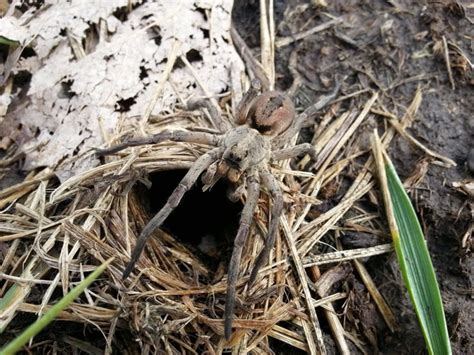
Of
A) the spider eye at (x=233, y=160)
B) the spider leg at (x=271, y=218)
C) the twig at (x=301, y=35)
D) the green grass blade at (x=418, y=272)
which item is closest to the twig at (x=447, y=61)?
the twig at (x=301, y=35)

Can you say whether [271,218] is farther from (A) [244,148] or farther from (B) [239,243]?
(A) [244,148]

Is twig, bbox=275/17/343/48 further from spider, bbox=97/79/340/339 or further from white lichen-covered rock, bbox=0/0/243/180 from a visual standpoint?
spider, bbox=97/79/340/339

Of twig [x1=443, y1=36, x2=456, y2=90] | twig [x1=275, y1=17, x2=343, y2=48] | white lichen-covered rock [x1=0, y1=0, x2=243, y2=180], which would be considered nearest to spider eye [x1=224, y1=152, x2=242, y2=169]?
white lichen-covered rock [x1=0, y1=0, x2=243, y2=180]

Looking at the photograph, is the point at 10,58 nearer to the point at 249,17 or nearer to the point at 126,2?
the point at 126,2

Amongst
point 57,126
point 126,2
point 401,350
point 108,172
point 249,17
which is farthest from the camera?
point 249,17

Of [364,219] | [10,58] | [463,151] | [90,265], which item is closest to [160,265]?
[90,265]

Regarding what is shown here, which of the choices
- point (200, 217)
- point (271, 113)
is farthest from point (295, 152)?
point (200, 217)
